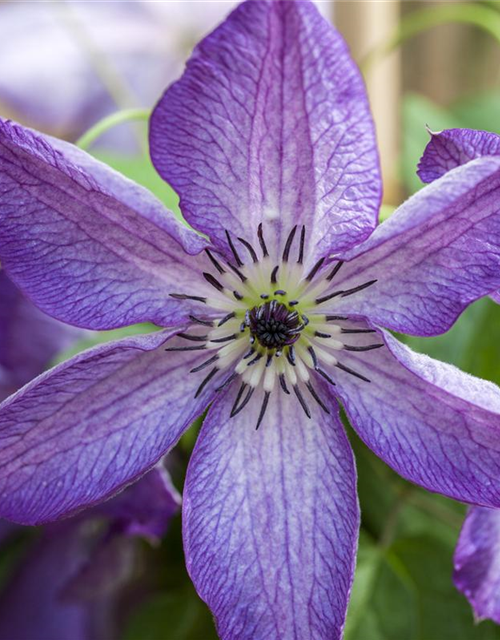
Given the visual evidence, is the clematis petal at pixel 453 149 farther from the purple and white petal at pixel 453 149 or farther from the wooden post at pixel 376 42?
the wooden post at pixel 376 42

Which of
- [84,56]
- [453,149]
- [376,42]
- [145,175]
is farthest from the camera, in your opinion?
[376,42]

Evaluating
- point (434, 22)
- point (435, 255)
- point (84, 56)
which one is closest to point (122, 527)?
point (435, 255)

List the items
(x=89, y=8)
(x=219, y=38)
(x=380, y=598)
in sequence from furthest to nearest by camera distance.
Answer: (x=89, y=8) → (x=380, y=598) → (x=219, y=38)

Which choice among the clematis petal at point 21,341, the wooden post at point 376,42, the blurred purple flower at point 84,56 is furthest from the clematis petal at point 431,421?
the wooden post at point 376,42

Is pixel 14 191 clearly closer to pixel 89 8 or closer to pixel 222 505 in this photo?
pixel 222 505

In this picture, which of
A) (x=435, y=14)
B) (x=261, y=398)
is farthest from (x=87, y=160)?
(x=435, y=14)

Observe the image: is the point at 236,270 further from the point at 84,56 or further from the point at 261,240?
the point at 84,56

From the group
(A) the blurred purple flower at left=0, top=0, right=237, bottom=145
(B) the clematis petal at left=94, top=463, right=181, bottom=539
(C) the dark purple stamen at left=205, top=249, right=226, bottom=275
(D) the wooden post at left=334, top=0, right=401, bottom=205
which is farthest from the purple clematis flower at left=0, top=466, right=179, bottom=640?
(D) the wooden post at left=334, top=0, right=401, bottom=205
